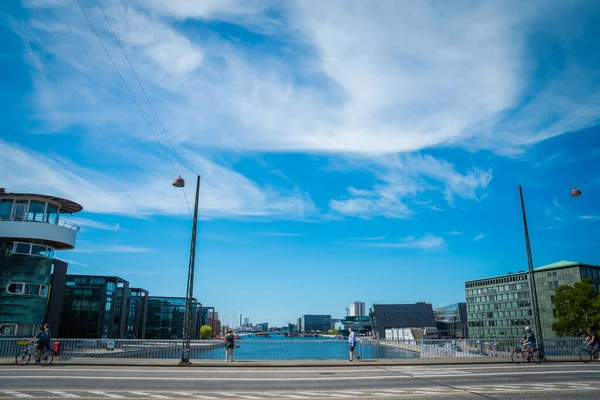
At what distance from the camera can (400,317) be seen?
635 feet

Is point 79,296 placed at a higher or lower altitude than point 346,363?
higher

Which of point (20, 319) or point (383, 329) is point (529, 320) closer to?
point (383, 329)

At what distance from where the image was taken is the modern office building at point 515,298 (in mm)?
109000

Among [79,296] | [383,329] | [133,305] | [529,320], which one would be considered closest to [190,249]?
[79,296]

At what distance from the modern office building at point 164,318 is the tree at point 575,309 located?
98.3 metres

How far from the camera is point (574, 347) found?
2811 cm

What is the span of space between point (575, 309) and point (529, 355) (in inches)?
1952

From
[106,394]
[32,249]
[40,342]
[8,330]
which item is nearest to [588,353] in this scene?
[106,394]

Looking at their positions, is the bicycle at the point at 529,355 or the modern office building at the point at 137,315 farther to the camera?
the modern office building at the point at 137,315

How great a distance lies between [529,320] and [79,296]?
117 meters

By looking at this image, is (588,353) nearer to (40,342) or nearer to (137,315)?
(40,342)

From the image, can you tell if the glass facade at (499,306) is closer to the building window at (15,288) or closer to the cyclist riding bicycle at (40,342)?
the building window at (15,288)

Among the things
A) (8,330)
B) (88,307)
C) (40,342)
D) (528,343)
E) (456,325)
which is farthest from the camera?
(456,325)

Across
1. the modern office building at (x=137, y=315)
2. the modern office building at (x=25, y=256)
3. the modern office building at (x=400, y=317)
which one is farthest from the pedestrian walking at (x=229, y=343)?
the modern office building at (x=400, y=317)
